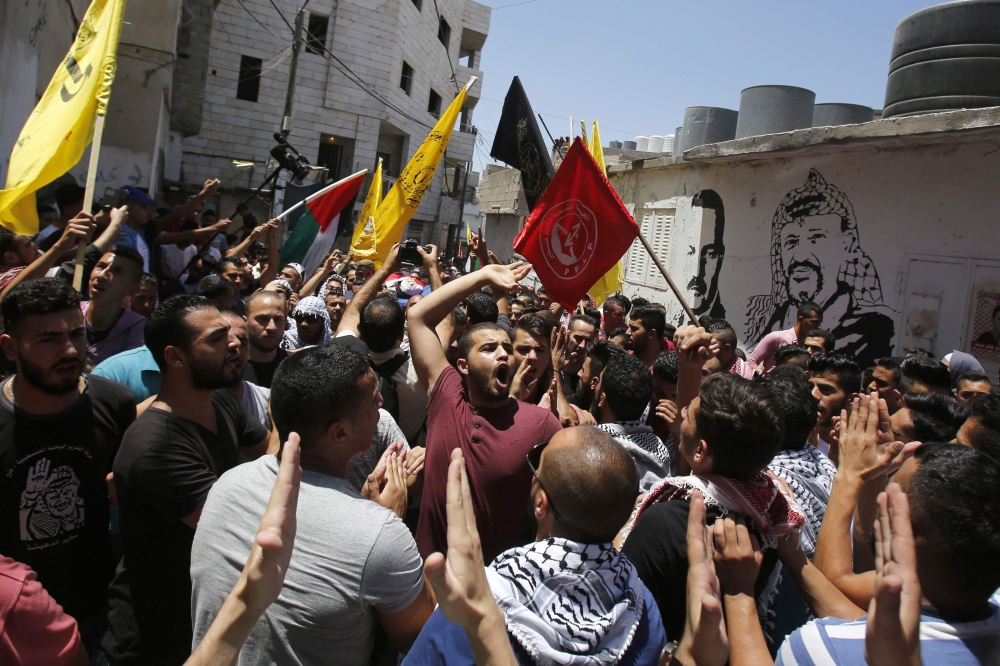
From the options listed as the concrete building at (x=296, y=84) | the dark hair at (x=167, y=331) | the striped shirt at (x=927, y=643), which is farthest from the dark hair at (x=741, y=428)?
the concrete building at (x=296, y=84)

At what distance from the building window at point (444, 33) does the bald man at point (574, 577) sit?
101 feet

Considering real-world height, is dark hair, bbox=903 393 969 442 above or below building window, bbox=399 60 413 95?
below

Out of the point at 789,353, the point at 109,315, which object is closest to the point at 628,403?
the point at 789,353

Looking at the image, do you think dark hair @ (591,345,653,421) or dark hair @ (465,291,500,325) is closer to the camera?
dark hair @ (591,345,653,421)

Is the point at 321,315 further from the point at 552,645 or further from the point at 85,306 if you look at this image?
the point at 552,645

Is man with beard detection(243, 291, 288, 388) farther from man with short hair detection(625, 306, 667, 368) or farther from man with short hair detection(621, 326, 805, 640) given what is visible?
man with short hair detection(625, 306, 667, 368)

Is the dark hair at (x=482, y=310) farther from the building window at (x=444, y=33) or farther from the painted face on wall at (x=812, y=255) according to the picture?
the building window at (x=444, y=33)

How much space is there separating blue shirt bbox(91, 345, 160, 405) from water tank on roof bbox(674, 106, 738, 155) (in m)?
11.0

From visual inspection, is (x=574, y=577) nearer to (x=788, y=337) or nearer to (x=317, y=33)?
(x=788, y=337)

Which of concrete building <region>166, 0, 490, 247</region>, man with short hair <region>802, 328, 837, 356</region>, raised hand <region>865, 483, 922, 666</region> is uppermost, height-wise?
concrete building <region>166, 0, 490, 247</region>

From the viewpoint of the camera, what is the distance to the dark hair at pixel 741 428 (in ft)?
6.68

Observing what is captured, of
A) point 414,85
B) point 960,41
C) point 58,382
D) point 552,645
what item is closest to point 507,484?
point 552,645

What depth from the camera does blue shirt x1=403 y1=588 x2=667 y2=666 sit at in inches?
59.8

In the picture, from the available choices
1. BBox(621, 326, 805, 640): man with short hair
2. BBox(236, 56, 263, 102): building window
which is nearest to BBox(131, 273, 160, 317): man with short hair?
BBox(621, 326, 805, 640): man with short hair
